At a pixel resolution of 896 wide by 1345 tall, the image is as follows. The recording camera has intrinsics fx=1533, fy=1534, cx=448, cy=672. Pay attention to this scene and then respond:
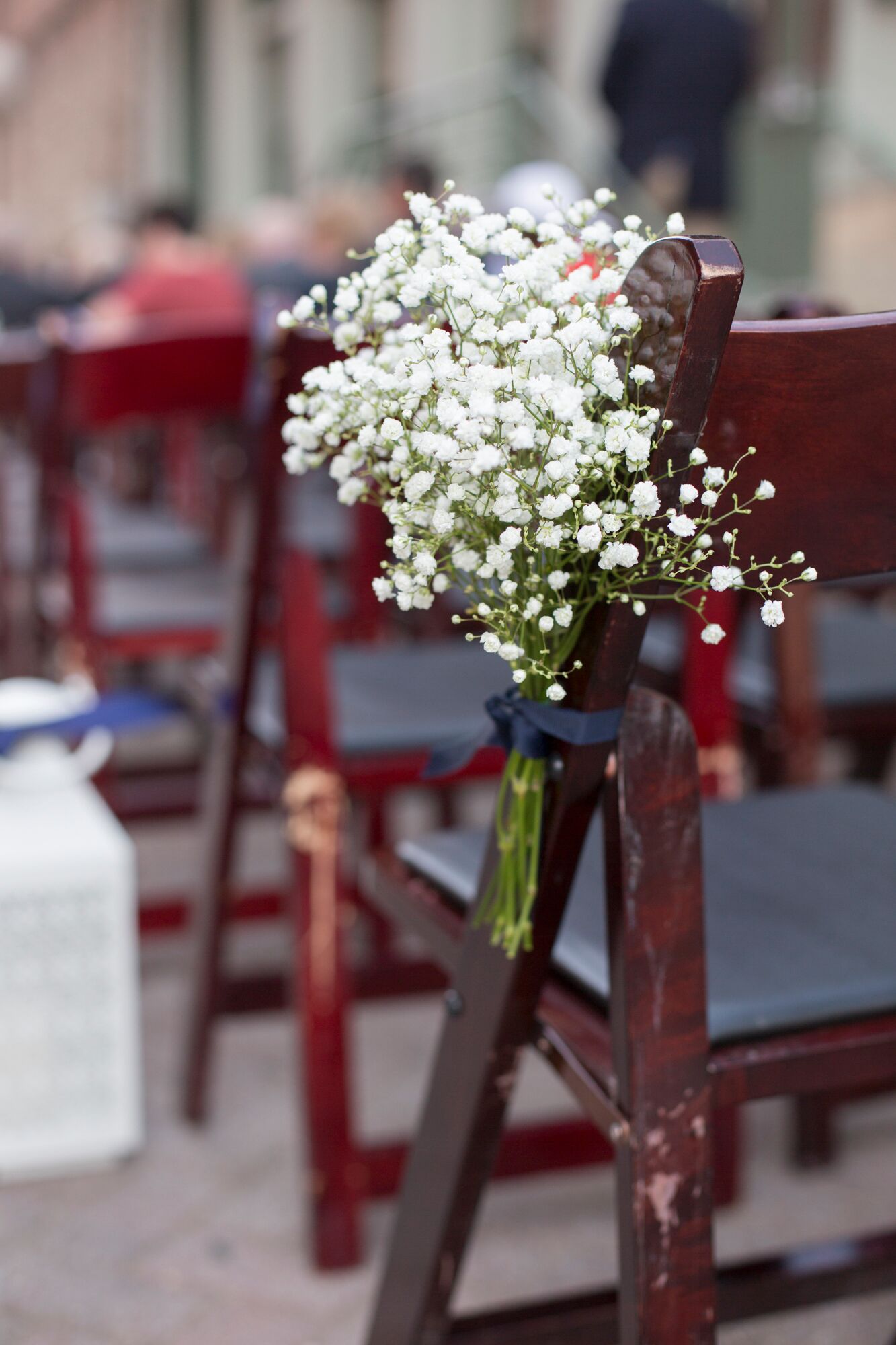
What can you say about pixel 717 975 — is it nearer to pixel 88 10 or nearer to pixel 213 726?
pixel 213 726

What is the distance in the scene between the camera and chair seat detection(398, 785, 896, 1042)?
3.07ft

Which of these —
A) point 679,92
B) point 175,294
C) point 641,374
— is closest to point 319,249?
point 679,92

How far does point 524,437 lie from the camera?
70 centimetres

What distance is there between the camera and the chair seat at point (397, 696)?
1.53 metres

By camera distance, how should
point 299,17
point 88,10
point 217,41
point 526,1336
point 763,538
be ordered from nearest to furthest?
point 763,538
point 526,1336
point 299,17
point 217,41
point 88,10

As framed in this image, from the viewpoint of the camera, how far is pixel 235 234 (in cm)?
755

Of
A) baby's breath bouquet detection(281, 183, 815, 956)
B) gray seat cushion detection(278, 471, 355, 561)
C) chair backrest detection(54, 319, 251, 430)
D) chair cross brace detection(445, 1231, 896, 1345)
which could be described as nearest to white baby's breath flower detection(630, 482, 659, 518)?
baby's breath bouquet detection(281, 183, 815, 956)

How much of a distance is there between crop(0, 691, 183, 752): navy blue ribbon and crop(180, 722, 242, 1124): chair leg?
9cm

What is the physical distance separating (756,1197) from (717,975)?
81 centimetres

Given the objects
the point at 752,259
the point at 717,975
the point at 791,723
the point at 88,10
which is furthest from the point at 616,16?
the point at 88,10

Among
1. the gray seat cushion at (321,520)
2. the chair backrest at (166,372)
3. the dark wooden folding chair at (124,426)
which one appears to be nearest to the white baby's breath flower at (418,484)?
the dark wooden folding chair at (124,426)

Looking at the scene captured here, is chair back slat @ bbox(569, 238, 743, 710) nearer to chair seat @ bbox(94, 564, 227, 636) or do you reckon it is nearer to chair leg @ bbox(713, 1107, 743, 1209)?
chair leg @ bbox(713, 1107, 743, 1209)

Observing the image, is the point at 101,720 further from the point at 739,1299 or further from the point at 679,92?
the point at 679,92

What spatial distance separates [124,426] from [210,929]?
0.88m
